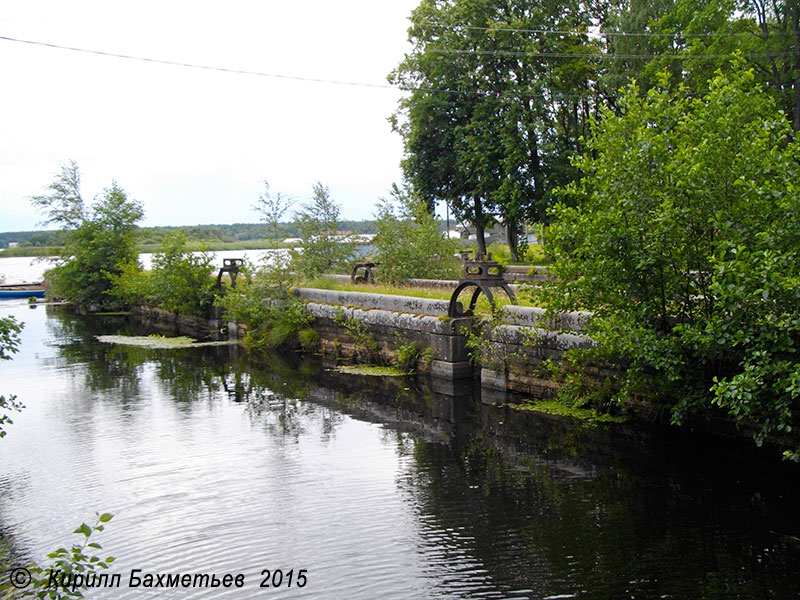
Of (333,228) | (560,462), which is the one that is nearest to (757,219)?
(560,462)

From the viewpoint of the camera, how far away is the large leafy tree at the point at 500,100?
1035 inches

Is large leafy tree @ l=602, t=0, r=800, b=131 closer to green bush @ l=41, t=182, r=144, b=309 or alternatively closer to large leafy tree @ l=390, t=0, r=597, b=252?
large leafy tree @ l=390, t=0, r=597, b=252

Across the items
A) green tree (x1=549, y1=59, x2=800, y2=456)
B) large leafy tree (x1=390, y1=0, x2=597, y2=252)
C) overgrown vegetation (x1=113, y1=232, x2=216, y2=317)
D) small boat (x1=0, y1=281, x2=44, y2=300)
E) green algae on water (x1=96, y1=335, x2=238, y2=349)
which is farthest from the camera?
small boat (x1=0, y1=281, x2=44, y2=300)

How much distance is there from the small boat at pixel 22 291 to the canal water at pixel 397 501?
29205 millimetres

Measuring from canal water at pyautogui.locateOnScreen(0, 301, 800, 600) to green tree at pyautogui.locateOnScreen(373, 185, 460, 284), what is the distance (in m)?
6.87

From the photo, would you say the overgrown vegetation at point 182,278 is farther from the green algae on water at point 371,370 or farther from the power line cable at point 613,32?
the power line cable at point 613,32

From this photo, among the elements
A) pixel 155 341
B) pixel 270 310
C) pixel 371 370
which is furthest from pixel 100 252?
pixel 371 370

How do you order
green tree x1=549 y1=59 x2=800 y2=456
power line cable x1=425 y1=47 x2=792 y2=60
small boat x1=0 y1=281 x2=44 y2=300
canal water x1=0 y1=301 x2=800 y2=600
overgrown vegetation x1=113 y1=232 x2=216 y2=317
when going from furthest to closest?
small boat x1=0 y1=281 x2=44 y2=300
power line cable x1=425 y1=47 x2=792 y2=60
overgrown vegetation x1=113 y1=232 x2=216 y2=317
green tree x1=549 y1=59 x2=800 y2=456
canal water x1=0 y1=301 x2=800 y2=600

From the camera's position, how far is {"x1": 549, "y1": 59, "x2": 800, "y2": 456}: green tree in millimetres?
7012

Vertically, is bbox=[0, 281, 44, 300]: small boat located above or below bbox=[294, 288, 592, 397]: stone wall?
above

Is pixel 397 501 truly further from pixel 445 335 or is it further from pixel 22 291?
pixel 22 291

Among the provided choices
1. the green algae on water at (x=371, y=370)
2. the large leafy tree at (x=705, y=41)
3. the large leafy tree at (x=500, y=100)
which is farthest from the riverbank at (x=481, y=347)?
the large leafy tree at (x=705, y=41)

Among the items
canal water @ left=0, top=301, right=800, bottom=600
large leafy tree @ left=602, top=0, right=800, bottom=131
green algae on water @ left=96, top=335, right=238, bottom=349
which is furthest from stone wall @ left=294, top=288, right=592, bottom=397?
large leafy tree @ left=602, top=0, right=800, bottom=131

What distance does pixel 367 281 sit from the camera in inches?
748
